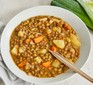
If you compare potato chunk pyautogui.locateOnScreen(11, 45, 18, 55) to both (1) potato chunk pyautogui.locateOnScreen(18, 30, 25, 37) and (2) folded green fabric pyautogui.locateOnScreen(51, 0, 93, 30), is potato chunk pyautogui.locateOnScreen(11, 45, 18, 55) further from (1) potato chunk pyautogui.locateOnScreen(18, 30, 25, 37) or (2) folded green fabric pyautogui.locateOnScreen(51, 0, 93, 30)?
(2) folded green fabric pyautogui.locateOnScreen(51, 0, 93, 30)

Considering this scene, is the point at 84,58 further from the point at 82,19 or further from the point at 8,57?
the point at 8,57

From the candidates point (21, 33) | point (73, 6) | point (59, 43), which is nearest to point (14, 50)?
point (21, 33)

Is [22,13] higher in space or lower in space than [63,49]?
higher

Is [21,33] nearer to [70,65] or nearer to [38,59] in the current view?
[38,59]

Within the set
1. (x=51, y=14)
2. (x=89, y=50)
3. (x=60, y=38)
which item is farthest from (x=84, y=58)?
(x=51, y=14)

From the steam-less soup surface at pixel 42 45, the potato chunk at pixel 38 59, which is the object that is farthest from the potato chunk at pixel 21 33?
the potato chunk at pixel 38 59

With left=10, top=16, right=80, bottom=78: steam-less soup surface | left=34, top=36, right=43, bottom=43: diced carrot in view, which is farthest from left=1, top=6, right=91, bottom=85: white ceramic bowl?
left=34, top=36, right=43, bottom=43: diced carrot

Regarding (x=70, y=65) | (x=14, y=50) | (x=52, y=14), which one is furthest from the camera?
(x=52, y=14)
